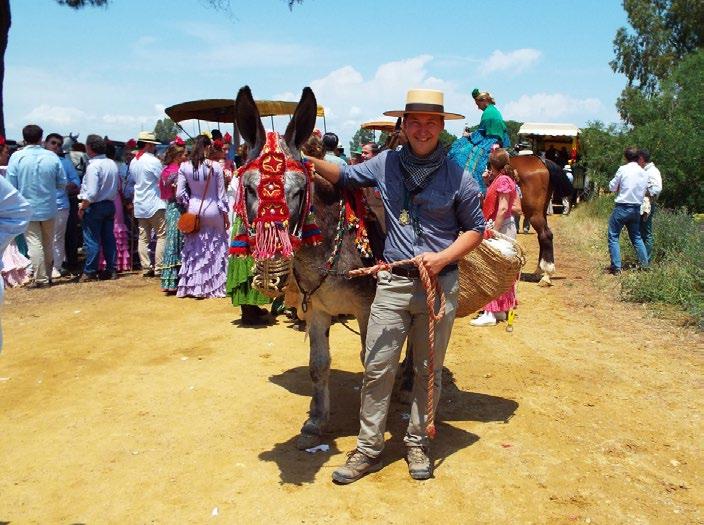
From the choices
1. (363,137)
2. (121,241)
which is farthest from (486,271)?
(363,137)

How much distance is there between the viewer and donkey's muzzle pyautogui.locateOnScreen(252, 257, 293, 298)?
3.44m

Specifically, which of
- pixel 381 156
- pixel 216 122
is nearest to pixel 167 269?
pixel 216 122

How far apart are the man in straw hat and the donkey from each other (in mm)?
227

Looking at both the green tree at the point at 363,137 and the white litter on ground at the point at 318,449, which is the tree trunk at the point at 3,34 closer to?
the green tree at the point at 363,137

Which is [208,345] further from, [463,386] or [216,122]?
[216,122]

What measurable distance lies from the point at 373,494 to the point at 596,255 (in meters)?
9.98

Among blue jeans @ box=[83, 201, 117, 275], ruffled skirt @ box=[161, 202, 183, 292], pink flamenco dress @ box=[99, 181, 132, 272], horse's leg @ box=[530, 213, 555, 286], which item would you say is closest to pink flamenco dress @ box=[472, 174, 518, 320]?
horse's leg @ box=[530, 213, 555, 286]

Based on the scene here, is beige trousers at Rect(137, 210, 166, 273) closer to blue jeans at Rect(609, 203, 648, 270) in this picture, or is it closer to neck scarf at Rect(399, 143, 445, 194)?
neck scarf at Rect(399, 143, 445, 194)

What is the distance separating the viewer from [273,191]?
3.39 metres

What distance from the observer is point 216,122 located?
1230 centimetres

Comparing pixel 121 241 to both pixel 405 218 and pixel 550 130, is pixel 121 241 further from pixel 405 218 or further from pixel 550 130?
pixel 550 130

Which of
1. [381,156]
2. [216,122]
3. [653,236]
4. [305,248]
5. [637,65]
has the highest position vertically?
[637,65]

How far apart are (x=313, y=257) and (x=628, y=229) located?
7.75m

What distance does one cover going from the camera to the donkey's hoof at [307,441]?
4280 mm
